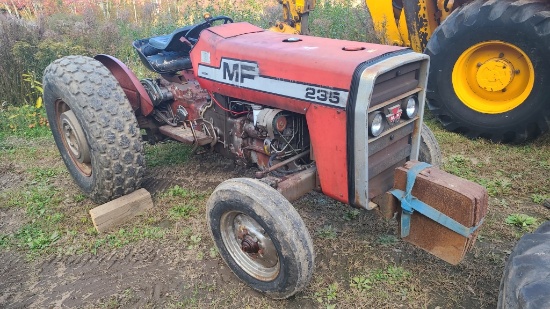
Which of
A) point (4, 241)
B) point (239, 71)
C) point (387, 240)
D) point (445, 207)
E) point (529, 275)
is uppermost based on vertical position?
point (239, 71)

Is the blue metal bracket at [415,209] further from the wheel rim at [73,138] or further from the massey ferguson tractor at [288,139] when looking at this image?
the wheel rim at [73,138]

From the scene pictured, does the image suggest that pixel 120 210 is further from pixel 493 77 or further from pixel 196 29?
pixel 493 77

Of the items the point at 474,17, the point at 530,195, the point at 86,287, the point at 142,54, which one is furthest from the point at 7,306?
→ the point at 474,17

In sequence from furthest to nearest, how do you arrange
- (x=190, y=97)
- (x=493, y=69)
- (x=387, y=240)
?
1. (x=493, y=69)
2. (x=190, y=97)
3. (x=387, y=240)

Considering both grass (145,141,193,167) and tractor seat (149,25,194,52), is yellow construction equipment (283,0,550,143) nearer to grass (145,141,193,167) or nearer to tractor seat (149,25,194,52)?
tractor seat (149,25,194,52)

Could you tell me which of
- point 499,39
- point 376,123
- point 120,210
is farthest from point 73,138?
point 499,39

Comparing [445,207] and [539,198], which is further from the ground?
→ [445,207]

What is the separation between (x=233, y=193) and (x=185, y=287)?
0.82 meters

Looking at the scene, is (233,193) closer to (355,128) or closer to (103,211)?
(355,128)

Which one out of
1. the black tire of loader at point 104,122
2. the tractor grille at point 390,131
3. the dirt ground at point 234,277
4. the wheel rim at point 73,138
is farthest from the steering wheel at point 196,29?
the tractor grille at point 390,131

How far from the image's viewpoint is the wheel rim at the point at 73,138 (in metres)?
3.69

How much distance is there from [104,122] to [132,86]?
2.24 ft

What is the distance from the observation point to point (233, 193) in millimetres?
2627

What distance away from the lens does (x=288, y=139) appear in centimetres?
306
